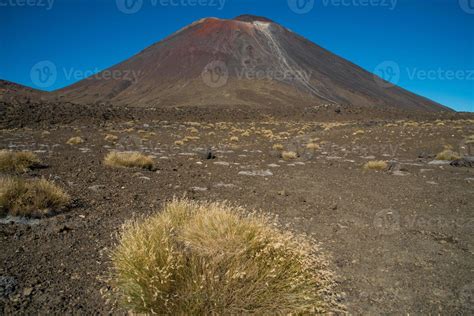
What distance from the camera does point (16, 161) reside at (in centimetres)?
749

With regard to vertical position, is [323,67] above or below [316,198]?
above

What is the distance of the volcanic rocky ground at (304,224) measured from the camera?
10.2 ft

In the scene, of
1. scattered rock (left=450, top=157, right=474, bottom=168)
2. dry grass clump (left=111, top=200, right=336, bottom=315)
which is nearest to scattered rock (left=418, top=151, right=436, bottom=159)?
scattered rock (left=450, top=157, right=474, bottom=168)

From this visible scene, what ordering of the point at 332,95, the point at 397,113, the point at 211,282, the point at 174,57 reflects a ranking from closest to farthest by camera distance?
the point at 211,282 → the point at 397,113 → the point at 332,95 → the point at 174,57

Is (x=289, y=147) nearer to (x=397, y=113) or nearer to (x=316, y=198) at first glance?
(x=316, y=198)

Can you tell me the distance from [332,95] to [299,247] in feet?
320

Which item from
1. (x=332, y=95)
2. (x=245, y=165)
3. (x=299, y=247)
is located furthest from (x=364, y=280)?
(x=332, y=95)

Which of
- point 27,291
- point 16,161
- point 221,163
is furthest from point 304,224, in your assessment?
point 16,161

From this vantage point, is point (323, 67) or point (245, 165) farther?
point (323, 67)

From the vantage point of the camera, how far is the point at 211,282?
2432mm

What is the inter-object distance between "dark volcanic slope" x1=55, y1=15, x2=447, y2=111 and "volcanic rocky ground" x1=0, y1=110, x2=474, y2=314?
68.8 metres

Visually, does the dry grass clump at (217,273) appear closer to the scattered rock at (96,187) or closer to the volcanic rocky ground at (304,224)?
the volcanic rocky ground at (304,224)

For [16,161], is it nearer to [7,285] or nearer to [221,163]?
[7,285]

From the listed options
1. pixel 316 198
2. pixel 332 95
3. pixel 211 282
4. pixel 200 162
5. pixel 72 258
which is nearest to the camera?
pixel 211 282
